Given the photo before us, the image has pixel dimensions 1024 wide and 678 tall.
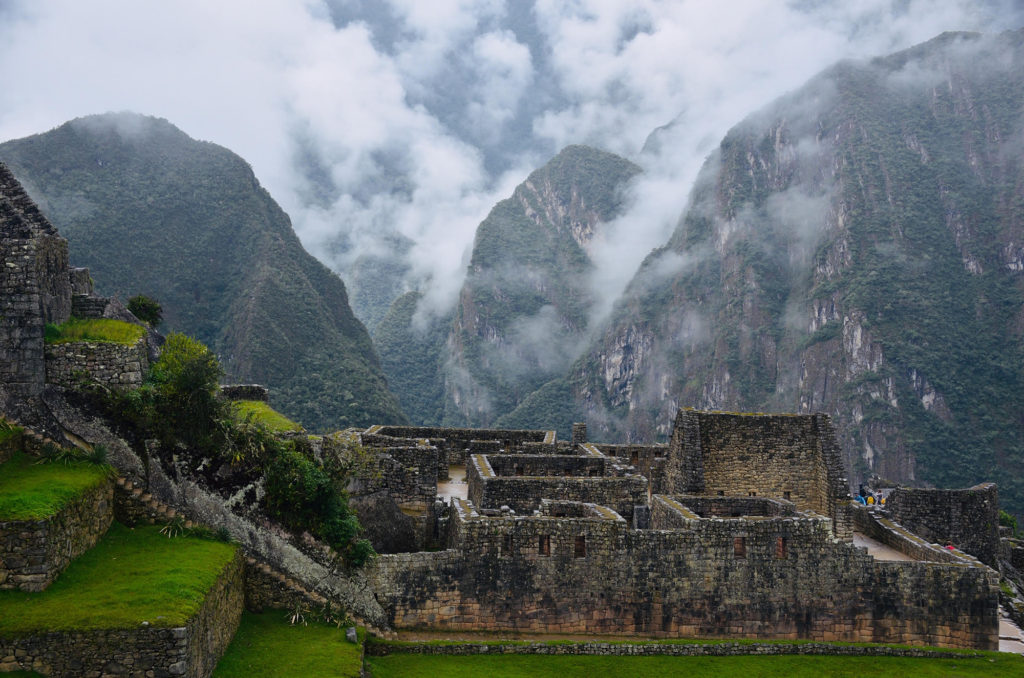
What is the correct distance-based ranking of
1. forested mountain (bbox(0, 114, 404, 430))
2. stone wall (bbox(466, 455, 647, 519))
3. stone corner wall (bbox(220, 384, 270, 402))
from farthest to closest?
1. forested mountain (bbox(0, 114, 404, 430))
2. stone corner wall (bbox(220, 384, 270, 402))
3. stone wall (bbox(466, 455, 647, 519))

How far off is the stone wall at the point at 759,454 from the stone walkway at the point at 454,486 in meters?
6.09

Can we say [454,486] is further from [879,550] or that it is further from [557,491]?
[879,550]

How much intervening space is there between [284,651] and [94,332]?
751 centimetres

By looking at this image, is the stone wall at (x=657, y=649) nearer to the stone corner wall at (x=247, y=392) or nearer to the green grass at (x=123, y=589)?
the green grass at (x=123, y=589)

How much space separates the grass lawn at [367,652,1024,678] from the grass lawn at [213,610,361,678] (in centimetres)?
85

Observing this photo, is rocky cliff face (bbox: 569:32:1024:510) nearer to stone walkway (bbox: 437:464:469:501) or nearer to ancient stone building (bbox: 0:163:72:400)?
stone walkway (bbox: 437:464:469:501)

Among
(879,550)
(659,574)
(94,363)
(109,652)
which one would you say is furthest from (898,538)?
(94,363)

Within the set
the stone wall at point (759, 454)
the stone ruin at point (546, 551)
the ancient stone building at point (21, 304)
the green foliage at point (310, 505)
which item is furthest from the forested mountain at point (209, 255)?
the ancient stone building at point (21, 304)

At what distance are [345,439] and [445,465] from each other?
6.82 metres

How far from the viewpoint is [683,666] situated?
14.9 m

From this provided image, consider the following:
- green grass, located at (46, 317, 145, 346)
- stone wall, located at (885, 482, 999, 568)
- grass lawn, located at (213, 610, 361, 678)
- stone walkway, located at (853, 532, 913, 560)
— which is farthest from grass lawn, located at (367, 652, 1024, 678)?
stone wall, located at (885, 482, 999, 568)

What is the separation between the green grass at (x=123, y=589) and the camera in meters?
10.1

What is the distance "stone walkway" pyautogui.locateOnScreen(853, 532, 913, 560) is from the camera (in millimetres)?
19945

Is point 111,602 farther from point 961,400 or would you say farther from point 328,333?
point 961,400
